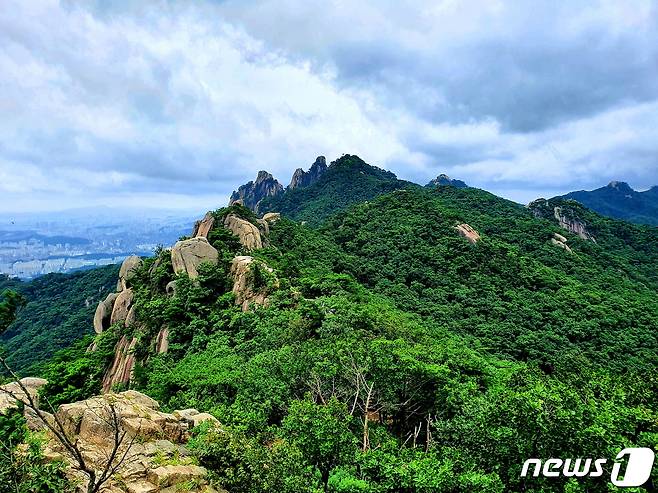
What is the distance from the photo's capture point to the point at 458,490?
934cm

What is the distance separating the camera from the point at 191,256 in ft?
98.2

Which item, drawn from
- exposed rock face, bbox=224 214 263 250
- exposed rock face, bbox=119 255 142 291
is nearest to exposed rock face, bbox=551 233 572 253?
exposed rock face, bbox=224 214 263 250

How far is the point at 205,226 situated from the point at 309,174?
9565 centimetres

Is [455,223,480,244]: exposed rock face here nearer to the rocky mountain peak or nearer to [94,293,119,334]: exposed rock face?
A: [94,293,119,334]: exposed rock face

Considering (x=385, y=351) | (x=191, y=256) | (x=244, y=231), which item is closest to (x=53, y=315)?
(x=244, y=231)

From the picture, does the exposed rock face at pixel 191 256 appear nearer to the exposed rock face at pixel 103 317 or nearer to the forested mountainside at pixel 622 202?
the exposed rock face at pixel 103 317

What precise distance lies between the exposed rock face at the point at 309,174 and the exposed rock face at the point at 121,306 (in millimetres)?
99463

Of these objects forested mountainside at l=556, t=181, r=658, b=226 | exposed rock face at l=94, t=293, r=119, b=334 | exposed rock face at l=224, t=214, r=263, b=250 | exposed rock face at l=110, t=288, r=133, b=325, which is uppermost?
forested mountainside at l=556, t=181, r=658, b=226

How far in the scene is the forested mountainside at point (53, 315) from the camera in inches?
1889

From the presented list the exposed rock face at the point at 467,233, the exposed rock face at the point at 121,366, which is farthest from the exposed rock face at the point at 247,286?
the exposed rock face at the point at 467,233

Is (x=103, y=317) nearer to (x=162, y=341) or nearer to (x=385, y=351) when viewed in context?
(x=162, y=341)

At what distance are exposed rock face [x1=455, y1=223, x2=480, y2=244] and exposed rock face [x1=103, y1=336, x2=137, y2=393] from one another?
41101 mm

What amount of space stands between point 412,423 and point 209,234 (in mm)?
24822

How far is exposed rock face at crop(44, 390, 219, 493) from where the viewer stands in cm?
929
